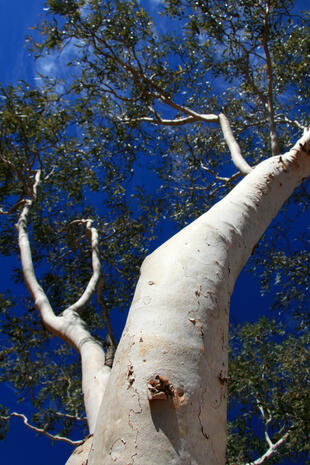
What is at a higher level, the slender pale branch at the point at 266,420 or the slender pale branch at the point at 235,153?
the slender pale branch at the point at 235,153

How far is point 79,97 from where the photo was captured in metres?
6.57

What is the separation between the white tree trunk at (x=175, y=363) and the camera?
2.70ft

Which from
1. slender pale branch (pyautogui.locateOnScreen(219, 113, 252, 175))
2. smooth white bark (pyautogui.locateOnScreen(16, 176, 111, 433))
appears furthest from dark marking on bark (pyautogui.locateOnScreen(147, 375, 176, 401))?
slender pale branch (pyautogui.locateOnScreen(219, 113, 252, 175))

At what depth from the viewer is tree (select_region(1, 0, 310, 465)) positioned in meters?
1.05

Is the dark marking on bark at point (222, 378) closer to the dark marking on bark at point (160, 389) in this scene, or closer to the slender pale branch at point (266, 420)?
the dark marking on bark at point (160, 389)

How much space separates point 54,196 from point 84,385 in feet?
19.2

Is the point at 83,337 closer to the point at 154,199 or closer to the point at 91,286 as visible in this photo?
the point at 91,286

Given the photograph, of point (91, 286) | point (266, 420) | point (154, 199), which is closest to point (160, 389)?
point (91, 286)

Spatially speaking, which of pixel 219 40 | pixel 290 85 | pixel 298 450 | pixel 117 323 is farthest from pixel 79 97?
pixel 117 323

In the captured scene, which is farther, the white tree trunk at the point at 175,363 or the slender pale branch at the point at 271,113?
the slender pale branch at the point at 271,113

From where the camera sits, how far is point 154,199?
7.70m

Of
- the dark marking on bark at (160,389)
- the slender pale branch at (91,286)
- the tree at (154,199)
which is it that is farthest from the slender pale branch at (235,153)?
the dark marking on bark at (160,389)

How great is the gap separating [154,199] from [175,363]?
6.84 metres

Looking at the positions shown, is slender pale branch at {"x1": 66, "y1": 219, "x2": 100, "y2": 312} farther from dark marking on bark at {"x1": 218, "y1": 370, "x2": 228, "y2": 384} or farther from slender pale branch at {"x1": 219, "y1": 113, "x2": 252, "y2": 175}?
dark marking on bark at {"x1": 218, "y1": 370, "x2": 228, "y2": 384}
